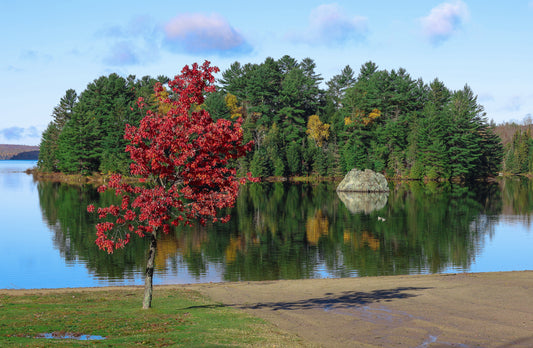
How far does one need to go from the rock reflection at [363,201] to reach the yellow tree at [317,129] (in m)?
40.7

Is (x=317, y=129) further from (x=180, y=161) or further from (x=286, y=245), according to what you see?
(x=180, y=161)

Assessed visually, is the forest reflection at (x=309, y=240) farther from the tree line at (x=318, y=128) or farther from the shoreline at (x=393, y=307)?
the tree line at (x=318, y=128)

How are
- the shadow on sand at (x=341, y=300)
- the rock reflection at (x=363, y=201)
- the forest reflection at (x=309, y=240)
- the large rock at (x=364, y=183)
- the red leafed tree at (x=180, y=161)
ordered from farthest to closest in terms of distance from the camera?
1. the large rock at (x=364, y=183)
2. the rock reflection at (x=363, y=201)
3. the forest reflection at (x=309, y=240)
4. the shadow on sand at (x=341, y=300)
5. the red leafed tree at (x=180, y=161)

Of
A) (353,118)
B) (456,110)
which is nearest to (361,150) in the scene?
(353,118)

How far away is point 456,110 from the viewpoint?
12106cm

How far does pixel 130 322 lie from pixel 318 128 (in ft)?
362

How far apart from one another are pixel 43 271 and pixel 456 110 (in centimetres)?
10802

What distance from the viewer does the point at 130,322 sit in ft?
54.6

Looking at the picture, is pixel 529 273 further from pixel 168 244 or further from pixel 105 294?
pixel 168 244

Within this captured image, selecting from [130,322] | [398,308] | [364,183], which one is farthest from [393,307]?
[364,183]

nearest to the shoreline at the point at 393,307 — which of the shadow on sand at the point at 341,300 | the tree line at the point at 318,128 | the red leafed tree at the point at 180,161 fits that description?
the shadow on sand at the point at 341,300

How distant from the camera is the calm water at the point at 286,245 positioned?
99.0ft

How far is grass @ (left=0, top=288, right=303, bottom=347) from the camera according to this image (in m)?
14.4

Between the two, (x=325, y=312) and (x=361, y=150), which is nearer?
(x=325, y=312)
